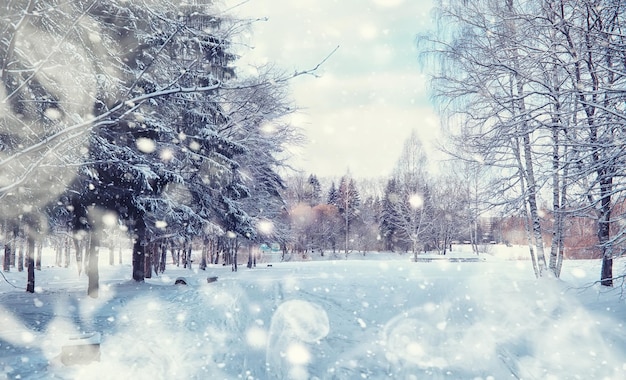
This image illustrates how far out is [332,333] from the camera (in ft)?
29.3

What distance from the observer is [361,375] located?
685 centimetres

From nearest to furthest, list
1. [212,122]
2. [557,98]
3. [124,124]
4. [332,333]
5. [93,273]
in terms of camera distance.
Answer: [557,98] → [332,333] → [124,124] → [93,273] → [212,122]

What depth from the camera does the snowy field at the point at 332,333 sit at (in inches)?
264

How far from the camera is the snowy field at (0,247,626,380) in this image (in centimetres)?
670

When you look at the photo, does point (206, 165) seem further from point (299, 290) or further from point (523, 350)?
point (523, 350)

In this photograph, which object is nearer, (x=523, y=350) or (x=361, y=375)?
(x=361, y=375)

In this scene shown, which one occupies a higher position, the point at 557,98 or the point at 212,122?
the point at 212,122

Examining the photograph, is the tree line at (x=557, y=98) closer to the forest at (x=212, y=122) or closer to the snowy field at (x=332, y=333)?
the forest at (x=212, y=122)

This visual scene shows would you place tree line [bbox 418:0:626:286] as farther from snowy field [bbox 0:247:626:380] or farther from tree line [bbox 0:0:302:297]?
tree line [bbox 0:0:302:297]

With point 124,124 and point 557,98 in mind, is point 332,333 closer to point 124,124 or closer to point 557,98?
point 557,98

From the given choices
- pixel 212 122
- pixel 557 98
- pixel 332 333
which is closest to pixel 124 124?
pixel 212 122

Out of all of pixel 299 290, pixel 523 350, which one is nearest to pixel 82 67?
pixel 299 290

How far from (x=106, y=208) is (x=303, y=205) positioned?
50.2 meters

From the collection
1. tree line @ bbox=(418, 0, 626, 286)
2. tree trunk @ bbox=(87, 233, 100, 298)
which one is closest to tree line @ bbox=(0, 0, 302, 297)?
tree trunk @ bbox=(87, 233, 100, 298)
